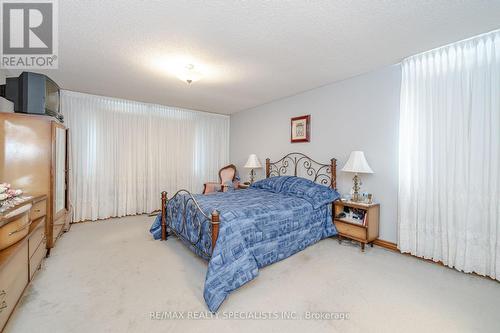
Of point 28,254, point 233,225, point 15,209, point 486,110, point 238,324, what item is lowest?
point 238,324

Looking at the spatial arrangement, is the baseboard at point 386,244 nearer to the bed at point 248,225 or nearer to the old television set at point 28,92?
the bed at point 248,225

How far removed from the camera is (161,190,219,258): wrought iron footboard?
2270 millimetres

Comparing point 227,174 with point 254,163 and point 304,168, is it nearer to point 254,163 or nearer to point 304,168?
point 254,163

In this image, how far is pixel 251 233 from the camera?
2490mm

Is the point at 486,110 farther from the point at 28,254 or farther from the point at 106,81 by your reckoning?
the point at 106,81

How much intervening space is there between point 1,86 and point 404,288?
5277mm

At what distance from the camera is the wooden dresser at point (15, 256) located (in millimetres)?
1538

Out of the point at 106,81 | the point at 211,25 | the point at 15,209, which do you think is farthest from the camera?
the point at 106,81

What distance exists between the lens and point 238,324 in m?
1.75

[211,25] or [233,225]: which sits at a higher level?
[211,25]

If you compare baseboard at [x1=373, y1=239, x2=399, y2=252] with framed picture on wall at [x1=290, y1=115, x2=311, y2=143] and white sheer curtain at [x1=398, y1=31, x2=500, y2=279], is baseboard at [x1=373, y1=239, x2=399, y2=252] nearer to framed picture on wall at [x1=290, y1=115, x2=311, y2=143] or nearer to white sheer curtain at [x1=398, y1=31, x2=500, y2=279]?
white sheer curtain at [x1=398, y1=31, x2=500, y2=279]

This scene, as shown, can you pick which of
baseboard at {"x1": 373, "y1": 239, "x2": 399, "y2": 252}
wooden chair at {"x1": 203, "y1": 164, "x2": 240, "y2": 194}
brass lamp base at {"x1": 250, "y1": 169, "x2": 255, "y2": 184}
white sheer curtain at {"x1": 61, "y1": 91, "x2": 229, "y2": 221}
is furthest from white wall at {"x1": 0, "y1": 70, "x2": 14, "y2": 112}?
baseboard at {"x1": 373, "y1": 239, "x2": 399, "y2": 252}

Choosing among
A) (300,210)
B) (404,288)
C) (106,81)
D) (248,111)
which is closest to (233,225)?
(300,210)
